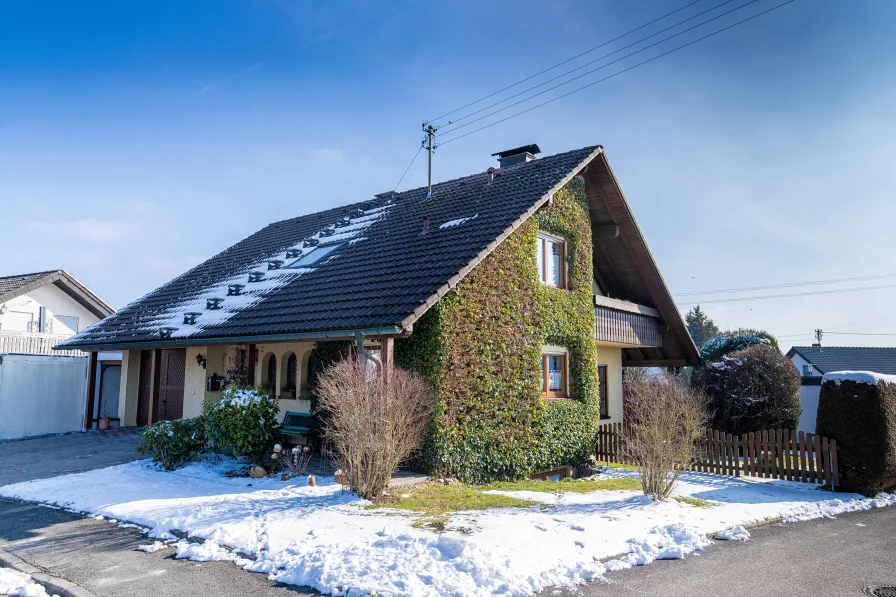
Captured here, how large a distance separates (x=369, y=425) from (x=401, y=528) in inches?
72.2

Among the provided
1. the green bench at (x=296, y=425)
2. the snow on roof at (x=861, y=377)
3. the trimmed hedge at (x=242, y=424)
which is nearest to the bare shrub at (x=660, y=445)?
the snow on roof at (x=861, y=377)

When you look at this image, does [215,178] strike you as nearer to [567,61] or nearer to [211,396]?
[211,396]

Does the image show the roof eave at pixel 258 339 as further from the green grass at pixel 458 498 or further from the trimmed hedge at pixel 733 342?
the trimmed hedge at pixel 733 342

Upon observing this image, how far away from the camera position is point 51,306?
93.1 feet

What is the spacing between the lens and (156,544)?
23.9 ft

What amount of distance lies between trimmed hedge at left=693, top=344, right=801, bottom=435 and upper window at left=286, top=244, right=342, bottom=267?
1230 cm

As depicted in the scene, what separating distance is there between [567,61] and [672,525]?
11759mm

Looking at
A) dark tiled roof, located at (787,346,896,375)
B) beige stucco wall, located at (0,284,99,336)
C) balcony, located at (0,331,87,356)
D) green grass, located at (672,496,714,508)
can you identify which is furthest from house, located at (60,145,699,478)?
dark tiled roof, located at (787,346,896,375)

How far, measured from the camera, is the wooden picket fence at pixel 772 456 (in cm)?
1239

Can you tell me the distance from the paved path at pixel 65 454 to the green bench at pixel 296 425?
10.9 ft

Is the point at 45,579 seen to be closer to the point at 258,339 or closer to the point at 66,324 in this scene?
the point at 258,339

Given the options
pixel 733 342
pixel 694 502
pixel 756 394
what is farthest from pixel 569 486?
pixel 733 342

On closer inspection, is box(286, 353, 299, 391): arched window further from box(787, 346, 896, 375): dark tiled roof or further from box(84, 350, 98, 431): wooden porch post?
box(787, 346, 896, 375): dark tiled roof

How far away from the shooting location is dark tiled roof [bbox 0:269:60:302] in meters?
26.2
